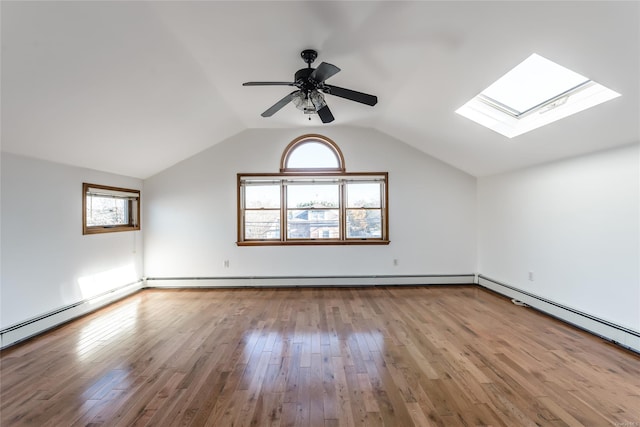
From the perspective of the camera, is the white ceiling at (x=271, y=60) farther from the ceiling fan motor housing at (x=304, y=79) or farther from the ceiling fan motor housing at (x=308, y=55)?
the ceiling fan motor housing at (x=304, y=79)

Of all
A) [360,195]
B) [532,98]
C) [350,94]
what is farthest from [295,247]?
[532,98]

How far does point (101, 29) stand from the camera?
215 cm

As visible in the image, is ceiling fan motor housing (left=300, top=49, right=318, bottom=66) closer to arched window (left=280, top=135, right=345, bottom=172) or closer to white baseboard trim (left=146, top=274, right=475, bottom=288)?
arched window (left=280, top=135, right=345, bottom=172)

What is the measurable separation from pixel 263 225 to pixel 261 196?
541mm

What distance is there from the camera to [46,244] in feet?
11.1

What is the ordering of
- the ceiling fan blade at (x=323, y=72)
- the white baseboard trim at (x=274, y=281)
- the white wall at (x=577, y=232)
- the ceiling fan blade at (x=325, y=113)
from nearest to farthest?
the ceiling fan blade at (x=323, y=72)
the white wall at (x=577, y=232)
the ceiling fan blade at (x=325, y=113)
the white baseboard trim at (x=274, y=281)

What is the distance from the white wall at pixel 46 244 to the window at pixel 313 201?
7.23ft

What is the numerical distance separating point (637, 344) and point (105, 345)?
207 inches

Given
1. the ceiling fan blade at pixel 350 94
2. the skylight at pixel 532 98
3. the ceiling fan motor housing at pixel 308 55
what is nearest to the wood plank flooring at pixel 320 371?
the skylight at pixel 532 98

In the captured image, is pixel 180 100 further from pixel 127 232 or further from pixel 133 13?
pixel 127 232

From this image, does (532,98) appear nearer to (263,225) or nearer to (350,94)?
(350,94)

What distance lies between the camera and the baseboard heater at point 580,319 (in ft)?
9.16

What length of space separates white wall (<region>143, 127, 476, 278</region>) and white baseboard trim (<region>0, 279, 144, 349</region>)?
876 millimetres

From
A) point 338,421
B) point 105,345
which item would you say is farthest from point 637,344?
point 105,345
